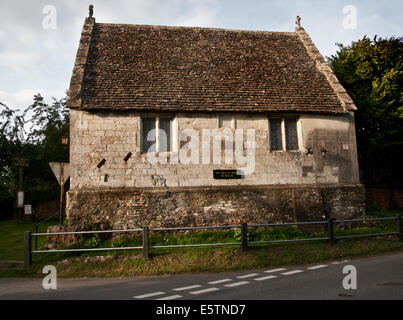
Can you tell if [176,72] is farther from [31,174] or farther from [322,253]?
[31,174]

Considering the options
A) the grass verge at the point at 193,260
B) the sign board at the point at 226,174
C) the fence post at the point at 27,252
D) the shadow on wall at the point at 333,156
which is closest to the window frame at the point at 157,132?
the sign board at the point at 226,174

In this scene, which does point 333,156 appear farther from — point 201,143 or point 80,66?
point 80,66

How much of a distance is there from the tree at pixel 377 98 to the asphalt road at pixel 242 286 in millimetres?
11201

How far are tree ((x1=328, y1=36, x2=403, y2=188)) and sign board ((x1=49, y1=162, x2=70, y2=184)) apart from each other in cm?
1574

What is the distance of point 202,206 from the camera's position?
1241cm

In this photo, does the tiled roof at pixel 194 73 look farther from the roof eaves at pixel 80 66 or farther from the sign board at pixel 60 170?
the sign board at pixel 60 170

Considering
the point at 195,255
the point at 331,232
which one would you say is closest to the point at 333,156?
the point at 331,232

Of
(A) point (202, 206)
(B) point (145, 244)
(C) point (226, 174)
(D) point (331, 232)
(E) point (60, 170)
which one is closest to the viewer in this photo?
(B) point (145, 244)

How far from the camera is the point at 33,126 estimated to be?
34750 mm

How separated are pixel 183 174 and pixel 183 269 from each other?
14.4ft

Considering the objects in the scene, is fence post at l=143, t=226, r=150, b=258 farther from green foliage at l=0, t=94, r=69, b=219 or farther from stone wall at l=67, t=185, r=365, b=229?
green foliage at l=0, t=94, r=69, b=219

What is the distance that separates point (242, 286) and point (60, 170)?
775 centimetres

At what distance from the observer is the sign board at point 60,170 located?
11.4 meters
